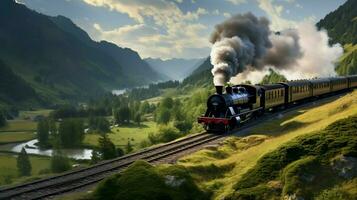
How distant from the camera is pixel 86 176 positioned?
31156mm

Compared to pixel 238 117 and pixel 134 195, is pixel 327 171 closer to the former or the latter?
pixel 134 195

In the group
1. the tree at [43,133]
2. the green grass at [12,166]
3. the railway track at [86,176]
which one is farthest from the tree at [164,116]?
the railway track at [86,176]

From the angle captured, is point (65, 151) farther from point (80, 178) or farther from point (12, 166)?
point (80, 178)

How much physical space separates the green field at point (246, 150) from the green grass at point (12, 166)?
83687 mm

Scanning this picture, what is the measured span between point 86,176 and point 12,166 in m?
107

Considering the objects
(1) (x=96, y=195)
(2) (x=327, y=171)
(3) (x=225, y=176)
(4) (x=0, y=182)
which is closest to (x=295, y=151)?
(2) (x=327, y=171)

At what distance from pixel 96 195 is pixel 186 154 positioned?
12.6m

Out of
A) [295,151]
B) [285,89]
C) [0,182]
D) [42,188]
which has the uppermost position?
[285,89]

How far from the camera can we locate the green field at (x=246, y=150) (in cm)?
2947

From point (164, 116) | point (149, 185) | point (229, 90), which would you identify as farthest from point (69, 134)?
point (149, 185)

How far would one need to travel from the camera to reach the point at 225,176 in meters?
30.5

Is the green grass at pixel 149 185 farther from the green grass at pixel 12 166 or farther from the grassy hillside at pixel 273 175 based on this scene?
the green grass at pixel 12 166

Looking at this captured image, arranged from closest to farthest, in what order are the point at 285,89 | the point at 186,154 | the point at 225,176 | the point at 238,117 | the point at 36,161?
the point at 225,176
the point at 186,154
the point at 238,117
the point at 285,89
the point at 36,161

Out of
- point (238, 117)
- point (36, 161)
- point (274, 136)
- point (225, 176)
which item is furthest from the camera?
point (36, 161)
